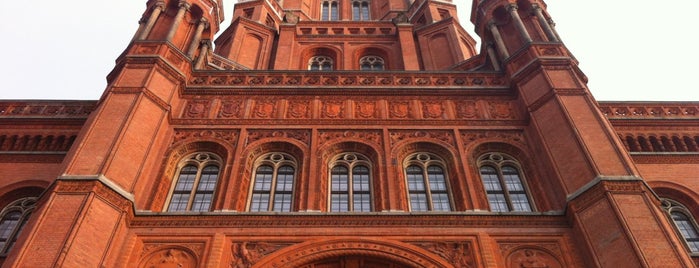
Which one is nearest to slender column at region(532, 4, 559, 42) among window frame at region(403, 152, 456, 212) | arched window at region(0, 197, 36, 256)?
window frame at region(403, 152, 456, 212)

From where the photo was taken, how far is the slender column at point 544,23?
18297 millimetres

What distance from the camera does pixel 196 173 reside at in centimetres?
1491

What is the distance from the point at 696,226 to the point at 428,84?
7.66 metres

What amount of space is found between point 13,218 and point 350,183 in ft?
25.9

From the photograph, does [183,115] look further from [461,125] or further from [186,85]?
[461,125]

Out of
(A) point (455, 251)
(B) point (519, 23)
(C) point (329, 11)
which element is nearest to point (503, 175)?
(A) point (455, 251)

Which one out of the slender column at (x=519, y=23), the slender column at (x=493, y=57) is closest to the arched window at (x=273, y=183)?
the slender column at (x=493, y=57)

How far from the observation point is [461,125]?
52.8 ft

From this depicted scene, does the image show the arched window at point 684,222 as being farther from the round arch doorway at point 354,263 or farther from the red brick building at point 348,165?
the round arch doorway at point 354,263

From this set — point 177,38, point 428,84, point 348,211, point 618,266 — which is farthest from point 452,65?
point 618,266

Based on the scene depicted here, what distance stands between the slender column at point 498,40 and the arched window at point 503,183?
434 cm

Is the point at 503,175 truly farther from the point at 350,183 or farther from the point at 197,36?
the point at 197,36

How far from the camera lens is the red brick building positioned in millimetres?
11984

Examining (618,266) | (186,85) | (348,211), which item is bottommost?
(618,266)
